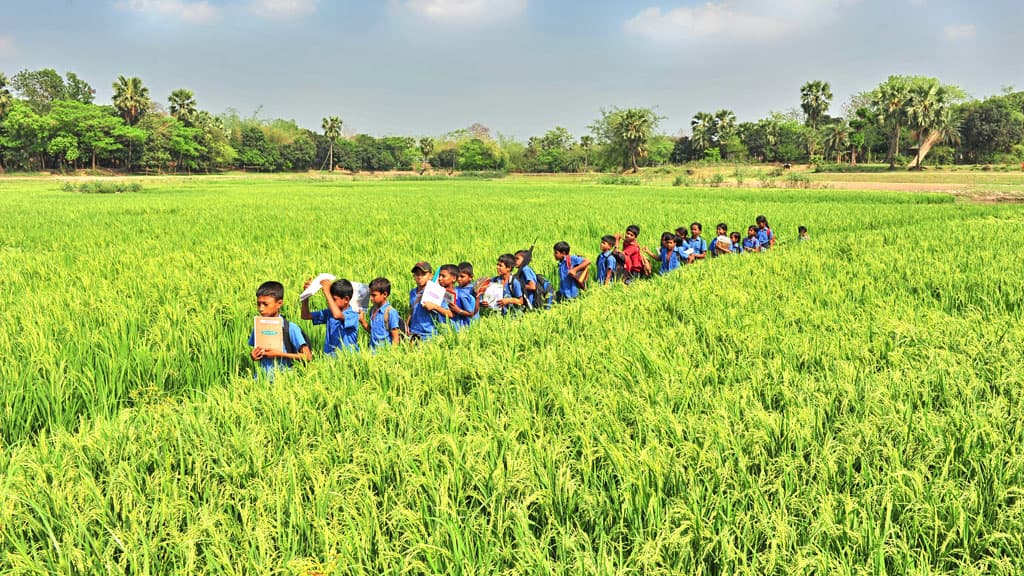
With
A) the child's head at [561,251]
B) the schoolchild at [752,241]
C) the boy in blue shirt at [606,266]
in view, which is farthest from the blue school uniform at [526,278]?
the schoolchild at [752,241]

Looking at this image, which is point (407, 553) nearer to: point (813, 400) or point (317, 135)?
point (813, 400)

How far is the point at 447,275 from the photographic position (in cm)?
441

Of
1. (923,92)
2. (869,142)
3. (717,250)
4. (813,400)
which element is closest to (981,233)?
(717,250)

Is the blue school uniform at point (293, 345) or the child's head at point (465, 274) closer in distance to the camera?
the blue school uniform at point (293, 345)

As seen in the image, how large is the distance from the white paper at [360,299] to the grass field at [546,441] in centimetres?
76

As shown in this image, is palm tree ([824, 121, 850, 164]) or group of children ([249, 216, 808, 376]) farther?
palm tree ([824, 121, 850, 164])

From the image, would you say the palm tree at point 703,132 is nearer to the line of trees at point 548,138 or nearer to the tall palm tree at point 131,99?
the line of trees at point 548,138

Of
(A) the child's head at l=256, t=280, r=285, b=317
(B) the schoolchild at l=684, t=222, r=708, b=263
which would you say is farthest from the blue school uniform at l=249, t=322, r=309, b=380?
(B) the schoolchild at l=684, t=222, r=708, b=263

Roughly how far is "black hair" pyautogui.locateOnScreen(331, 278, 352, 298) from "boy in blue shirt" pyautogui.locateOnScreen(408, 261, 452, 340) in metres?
0.55

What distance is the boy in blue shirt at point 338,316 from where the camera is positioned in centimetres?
377

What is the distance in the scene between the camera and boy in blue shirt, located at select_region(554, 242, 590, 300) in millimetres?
5953

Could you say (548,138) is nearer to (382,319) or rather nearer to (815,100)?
(815,100)

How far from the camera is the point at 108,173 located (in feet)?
184

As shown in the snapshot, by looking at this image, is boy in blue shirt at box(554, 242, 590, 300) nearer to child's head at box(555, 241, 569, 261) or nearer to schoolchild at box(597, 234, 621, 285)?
child's head at box(555, 241, 569, 261)
